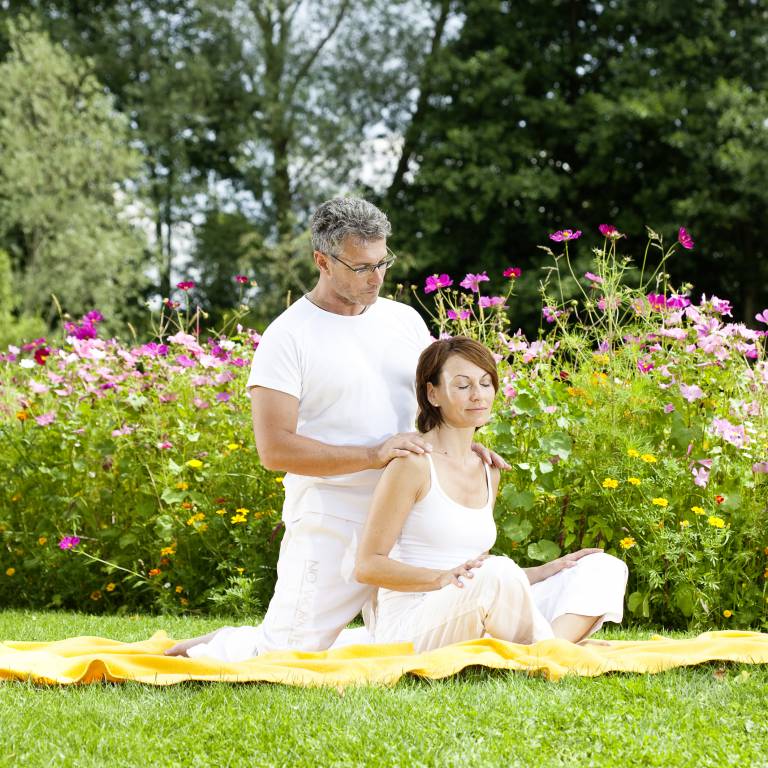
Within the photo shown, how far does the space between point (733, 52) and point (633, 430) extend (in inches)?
611

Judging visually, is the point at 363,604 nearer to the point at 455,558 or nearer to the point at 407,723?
the point at 455,558

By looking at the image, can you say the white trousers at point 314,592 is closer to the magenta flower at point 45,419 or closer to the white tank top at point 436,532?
the white tank top at point 436,532

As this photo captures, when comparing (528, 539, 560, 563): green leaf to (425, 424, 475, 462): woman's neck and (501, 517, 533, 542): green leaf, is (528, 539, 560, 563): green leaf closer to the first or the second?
(501, 517, 533, 542): green leaf

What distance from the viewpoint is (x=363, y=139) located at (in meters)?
21.9

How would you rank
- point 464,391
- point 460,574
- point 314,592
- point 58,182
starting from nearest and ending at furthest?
point 460,574, point 464,391, point 314,592, point 58,182

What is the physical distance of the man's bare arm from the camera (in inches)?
123

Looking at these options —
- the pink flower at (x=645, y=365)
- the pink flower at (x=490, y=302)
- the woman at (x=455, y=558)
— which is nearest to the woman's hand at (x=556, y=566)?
the woman at (x=455, y=558)

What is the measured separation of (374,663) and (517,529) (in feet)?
5.11

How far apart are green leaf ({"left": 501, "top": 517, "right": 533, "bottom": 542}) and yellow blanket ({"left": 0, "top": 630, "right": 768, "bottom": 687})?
109cm

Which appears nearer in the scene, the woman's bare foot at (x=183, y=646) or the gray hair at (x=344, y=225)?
the gray hair at (x=344, y=225)

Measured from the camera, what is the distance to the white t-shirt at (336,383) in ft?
10.7

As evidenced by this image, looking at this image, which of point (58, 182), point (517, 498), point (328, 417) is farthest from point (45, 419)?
point (58, 182)

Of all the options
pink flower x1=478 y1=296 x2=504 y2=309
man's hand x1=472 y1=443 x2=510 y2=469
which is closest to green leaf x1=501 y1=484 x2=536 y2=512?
pink flower x1=478 y1=296 x2=504 y2=309

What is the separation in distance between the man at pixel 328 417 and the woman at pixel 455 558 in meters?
0.12
